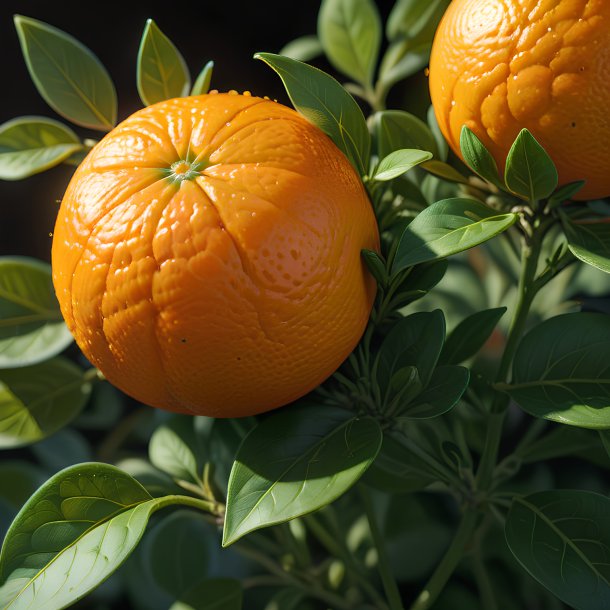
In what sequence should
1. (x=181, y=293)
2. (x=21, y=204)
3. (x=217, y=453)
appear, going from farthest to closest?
(x=21, y=204), (x=217, y=453), (x=181, y=293)

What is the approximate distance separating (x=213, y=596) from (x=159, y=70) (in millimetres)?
357

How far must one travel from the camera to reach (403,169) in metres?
0.40

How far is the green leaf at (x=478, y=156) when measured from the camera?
0.39 metres

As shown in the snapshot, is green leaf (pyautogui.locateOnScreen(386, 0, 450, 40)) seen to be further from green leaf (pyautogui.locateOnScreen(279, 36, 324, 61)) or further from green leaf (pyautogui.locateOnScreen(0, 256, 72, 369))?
green leaf (pyautogui.locateOnScreen(0, 256, 72, 369))

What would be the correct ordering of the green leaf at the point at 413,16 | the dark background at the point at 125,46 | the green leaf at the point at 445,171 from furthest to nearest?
the dark background at the point at 125,46 → the green leaf at the point at 413,16 → the green leaf at the point at 445,171

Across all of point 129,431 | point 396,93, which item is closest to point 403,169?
point 129,431

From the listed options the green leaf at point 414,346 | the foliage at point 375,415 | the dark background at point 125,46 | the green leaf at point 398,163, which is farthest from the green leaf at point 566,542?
the dark background at point 125,46

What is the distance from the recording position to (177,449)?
0.54 meters

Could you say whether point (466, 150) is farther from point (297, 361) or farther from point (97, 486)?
point (97, 486)

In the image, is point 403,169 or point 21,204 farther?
point 21,204

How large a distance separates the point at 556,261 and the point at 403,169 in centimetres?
11

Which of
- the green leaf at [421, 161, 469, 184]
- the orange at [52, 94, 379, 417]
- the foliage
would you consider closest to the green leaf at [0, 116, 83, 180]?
the foliage

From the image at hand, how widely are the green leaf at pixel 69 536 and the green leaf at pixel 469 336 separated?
0.63 ft

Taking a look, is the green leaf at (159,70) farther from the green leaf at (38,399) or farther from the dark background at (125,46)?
the dark background at (125,46)
